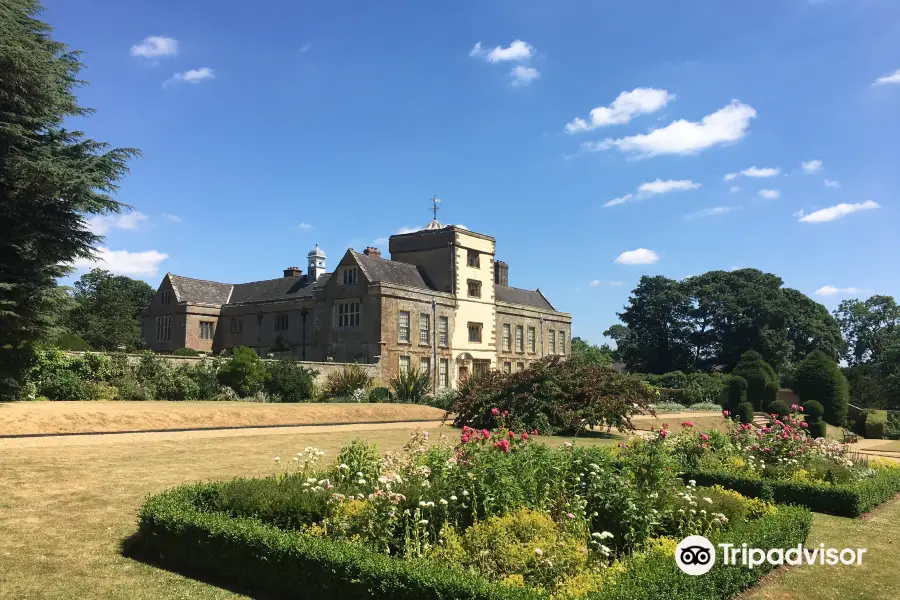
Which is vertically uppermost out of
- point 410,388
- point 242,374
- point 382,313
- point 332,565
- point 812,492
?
point 382,313

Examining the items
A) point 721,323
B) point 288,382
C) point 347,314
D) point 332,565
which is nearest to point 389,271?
point 347,314

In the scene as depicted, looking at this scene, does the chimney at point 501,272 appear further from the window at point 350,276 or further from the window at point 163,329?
the window at point 163,329

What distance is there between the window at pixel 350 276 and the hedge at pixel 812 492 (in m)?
28.9

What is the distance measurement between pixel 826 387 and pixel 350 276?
2731cm

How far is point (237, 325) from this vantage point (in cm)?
4566

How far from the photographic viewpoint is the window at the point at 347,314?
3784cm

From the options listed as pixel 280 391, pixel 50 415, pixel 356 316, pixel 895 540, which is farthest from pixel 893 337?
pixel 50 415

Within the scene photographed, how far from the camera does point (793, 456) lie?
12.0 meters

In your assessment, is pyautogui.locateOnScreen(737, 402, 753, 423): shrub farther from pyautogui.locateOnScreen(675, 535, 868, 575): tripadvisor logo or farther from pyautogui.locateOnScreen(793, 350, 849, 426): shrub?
pyautogui.locateOnScreen(675, 535, 868, 575): tripadvisor logo

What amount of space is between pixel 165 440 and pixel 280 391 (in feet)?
43.5

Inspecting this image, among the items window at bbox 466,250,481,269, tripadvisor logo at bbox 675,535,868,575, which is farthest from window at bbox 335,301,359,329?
tripadvisor logo at bbox 675,535,868,575

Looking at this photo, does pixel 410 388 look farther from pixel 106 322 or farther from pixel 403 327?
pixel 106 322

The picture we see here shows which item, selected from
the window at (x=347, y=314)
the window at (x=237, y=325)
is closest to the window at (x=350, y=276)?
the window at (x=347, y=314)

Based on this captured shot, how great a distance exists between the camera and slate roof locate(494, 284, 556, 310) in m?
50.6
